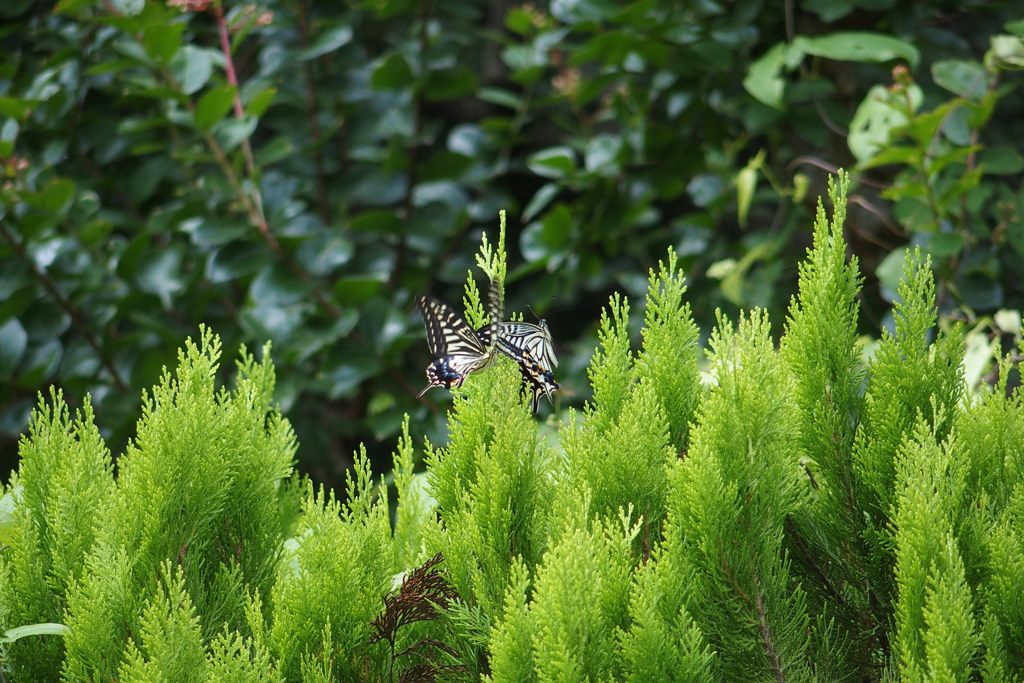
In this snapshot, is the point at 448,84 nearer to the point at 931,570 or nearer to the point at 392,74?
the point at 392,74

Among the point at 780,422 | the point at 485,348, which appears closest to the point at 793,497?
the point at 780,422

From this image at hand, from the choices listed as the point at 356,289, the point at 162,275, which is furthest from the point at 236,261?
the point at 356,289

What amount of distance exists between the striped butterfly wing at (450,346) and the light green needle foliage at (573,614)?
0.28 meters

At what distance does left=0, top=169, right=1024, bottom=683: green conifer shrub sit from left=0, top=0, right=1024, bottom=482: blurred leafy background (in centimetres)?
132

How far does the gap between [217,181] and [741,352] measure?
6.68 feet

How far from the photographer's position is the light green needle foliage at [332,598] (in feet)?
3.69

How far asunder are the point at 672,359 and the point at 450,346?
1.04 ft

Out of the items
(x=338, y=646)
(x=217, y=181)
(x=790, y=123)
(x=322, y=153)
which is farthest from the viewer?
(x=322, y=153)

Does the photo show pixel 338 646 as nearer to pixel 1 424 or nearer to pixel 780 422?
pixel 780 422

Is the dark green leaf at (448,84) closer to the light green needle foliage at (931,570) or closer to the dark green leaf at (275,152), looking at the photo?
the dark green leaf at (275,152)

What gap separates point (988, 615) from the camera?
104cm

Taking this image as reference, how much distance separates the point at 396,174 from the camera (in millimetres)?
3250

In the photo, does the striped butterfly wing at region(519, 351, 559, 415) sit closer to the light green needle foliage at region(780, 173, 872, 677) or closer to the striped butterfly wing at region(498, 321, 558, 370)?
the striped butterfly wing at region(498, 321, 558, 370)

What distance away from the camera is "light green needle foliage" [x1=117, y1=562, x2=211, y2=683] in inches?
41.1
